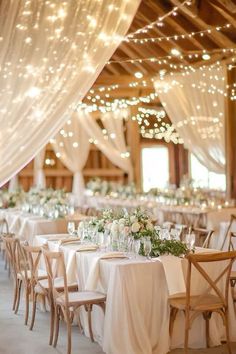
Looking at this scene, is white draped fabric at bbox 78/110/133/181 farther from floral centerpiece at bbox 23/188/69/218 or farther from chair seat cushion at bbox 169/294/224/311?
chair seat cushion at bbox 169/294/224/311

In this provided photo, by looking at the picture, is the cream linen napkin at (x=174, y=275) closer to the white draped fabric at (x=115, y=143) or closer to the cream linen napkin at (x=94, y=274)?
the cream linen napkin at (x=94, y=274)

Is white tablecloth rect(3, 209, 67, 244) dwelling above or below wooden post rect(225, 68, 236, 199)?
below

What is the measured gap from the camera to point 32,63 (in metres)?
5.77

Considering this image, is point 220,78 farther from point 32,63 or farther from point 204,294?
point 204,294

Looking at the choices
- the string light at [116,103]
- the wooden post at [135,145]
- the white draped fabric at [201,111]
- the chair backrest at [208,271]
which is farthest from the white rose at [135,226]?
the wooden post at [135,145]

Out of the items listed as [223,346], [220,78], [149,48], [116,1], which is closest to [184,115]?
[220,78]

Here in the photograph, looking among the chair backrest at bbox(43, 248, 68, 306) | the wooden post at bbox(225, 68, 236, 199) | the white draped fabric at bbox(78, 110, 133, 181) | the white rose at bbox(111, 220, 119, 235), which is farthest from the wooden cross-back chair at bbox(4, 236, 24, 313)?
the white draped fabric at bbox(78, 110, 133, 181)

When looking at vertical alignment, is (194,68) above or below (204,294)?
above

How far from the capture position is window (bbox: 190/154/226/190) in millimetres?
16594

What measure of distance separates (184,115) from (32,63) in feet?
20.2

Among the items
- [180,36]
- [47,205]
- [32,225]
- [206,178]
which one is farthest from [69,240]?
[206,178]

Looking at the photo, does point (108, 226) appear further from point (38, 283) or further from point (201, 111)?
point (201, 111)

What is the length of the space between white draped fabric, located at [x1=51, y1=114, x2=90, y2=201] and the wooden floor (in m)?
8.43

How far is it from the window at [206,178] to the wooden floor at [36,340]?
33.2ft
